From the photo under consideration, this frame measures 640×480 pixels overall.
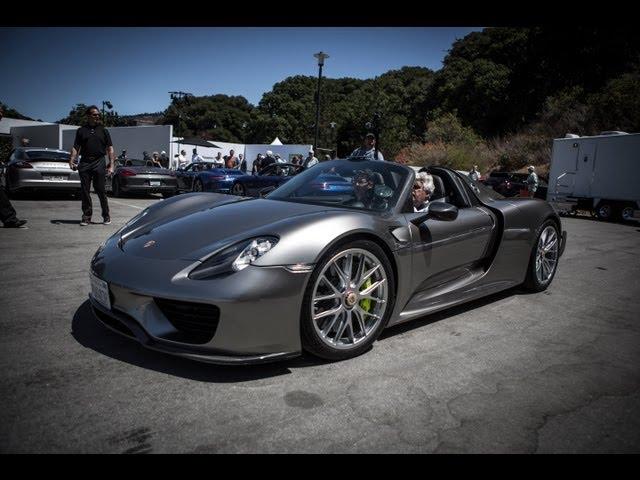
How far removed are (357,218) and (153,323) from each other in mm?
1229

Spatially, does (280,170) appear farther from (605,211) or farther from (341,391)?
(341,391)

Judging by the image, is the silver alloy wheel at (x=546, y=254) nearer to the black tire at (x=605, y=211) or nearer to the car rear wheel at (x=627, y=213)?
the car rear wheel at (x=627, y=213)

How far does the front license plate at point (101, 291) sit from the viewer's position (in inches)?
92.9

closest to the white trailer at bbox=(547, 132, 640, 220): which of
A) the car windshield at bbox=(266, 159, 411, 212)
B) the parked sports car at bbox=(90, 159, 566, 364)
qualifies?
the parked sports car at bbox=(90, 159, 566, 364)

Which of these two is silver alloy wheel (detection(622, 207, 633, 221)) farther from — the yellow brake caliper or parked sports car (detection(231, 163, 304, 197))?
the yellow brake caliper

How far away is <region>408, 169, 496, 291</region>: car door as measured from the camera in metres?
2.90

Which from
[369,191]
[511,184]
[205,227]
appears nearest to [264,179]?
[369,191]

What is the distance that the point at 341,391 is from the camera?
214 cm

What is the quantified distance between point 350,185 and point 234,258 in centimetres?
132

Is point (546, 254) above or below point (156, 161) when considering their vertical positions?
below

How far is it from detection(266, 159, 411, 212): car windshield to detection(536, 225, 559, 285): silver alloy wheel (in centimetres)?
182

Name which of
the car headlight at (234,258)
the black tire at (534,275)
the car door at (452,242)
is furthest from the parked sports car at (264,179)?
the car headlight at (234,258)

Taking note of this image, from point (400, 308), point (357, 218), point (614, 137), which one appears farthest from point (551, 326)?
point (614, 137)

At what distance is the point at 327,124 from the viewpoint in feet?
166
